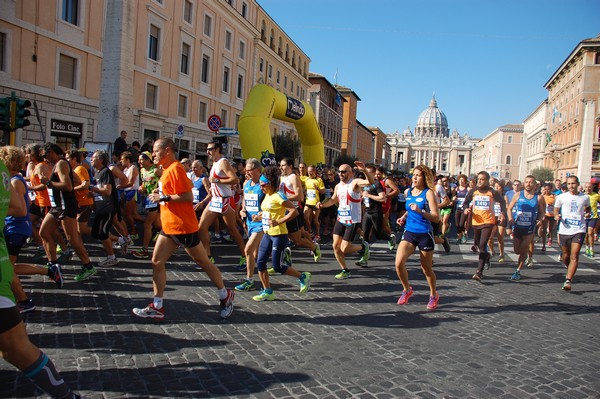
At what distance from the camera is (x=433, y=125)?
19050 centimetres

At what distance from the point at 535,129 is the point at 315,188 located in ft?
307

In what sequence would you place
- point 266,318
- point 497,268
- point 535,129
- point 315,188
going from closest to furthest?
point 266,318 → point 497,268 → point 315,188 → point 535,129

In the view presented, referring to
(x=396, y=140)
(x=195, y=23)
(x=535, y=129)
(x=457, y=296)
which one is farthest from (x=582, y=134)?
(x=396, y=140)

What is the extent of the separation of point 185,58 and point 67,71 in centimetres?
1033

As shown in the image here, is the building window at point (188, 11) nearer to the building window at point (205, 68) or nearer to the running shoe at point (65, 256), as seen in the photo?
the building window at point (205, 68)

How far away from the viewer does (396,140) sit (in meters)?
180

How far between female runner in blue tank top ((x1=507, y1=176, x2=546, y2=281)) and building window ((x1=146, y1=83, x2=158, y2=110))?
865 inches

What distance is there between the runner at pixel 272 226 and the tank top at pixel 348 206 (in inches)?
76.9

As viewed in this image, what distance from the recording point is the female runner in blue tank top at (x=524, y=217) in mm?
8695

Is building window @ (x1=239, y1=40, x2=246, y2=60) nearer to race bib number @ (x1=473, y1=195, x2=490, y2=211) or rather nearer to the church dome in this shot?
race bib number @ (x1=473, y1=195, x2=490, y2=211)

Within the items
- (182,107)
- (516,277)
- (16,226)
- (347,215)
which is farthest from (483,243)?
(182,107)

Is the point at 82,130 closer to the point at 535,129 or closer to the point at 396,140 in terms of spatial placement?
the point at 535,129

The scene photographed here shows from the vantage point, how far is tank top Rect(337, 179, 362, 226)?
8039 millimetres

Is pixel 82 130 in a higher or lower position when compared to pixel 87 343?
higher
